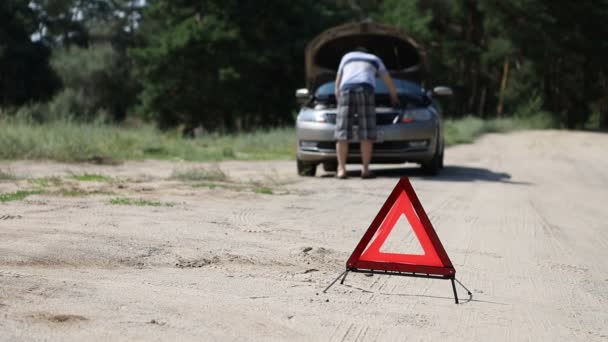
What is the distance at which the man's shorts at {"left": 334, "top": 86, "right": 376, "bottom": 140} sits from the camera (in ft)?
39.2

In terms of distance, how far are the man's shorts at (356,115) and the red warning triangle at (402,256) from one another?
711 cm

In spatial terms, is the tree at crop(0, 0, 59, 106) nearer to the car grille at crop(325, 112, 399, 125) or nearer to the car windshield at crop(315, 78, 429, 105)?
the car windshield at crop(315, 78, 429, 105)

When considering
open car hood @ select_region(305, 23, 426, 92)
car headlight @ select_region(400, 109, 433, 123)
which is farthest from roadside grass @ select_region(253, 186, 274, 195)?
open car hood @ select_region(305, 23, 426, 92)

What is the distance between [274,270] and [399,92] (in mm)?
8404

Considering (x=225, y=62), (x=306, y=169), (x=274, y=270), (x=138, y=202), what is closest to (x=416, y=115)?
(x=306, y=169)

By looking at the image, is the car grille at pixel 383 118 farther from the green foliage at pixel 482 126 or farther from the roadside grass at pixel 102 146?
the green foliage at pixel 482 126

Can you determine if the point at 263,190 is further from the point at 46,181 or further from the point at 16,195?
the point at 16,195

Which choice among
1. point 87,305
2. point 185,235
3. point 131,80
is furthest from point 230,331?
point 131,80

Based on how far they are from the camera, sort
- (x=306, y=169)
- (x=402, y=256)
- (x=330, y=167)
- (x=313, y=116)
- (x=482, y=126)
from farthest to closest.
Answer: (x=482, y=126)
(x=330, y=167)
(x=306, y=169)
(x=313, y=116)
(x=402, y=256)

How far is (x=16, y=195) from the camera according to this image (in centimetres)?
820

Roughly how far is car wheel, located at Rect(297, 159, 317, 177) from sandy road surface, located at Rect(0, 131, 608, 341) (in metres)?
2.99

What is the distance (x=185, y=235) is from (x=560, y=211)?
477cm

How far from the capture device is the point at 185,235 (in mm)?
6305

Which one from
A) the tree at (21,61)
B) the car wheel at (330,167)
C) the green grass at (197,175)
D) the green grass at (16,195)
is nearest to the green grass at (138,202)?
the green grass at (16,195)
